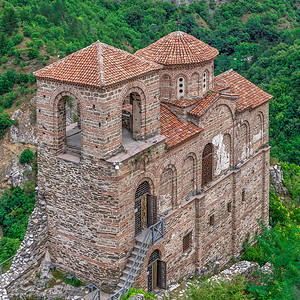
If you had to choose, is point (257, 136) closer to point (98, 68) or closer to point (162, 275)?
point (162, 275)

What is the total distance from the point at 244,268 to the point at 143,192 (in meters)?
7.73

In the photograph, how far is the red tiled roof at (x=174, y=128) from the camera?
984 inches

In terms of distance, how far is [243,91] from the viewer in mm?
31781

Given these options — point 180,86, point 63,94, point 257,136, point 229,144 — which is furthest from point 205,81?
point 63,94

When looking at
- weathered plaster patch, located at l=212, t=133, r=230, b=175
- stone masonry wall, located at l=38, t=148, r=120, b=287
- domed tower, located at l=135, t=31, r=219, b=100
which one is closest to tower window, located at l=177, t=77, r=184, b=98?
domed tower, located at l=135, t=31, r=219, b=100

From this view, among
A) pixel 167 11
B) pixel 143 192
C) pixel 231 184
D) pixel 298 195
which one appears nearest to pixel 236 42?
pixel 167 11

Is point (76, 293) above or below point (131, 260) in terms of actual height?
below

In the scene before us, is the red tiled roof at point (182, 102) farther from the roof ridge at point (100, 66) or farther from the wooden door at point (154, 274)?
the wooden door at point (154, 274)

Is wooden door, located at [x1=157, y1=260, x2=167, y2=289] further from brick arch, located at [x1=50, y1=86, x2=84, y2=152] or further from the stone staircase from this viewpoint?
brick arch, located at [x1=50, y1=86, x2=84, y2=152]

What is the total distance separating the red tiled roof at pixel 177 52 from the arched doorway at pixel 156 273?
10368mm

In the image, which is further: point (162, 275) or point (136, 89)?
point (162, 275)

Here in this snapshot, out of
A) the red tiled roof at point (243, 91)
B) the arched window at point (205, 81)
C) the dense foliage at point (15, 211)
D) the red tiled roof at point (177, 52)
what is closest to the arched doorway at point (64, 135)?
the red tiled roof at point (177, 52)

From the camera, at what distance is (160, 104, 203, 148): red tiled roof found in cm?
2498

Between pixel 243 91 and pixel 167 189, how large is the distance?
10.1 metres
